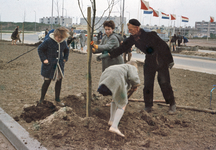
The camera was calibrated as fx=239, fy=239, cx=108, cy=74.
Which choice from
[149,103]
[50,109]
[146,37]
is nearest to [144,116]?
[149,103]

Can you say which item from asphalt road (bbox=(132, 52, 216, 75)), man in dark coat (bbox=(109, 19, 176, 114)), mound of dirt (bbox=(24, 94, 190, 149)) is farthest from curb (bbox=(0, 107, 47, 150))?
asphalt road (bbox=(132, 52, 216, 75))

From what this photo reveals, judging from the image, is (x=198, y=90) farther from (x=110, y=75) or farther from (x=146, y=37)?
(x=110, y=75)

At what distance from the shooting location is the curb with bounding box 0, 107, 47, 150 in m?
3.05

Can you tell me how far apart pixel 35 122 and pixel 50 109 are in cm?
48

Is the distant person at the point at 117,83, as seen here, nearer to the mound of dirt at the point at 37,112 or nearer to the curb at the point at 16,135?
the curb at the point at 16,135

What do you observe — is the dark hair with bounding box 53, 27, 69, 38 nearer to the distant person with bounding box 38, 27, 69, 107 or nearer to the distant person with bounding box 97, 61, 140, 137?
the distant person with bounding box 38, 27, 69, 107

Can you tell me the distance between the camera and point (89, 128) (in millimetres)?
3488

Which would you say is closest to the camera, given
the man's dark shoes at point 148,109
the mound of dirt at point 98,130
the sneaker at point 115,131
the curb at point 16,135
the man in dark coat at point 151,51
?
the curb at point 16,135

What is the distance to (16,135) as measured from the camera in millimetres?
3289

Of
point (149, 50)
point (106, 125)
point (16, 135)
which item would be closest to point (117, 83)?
point (106, 125)

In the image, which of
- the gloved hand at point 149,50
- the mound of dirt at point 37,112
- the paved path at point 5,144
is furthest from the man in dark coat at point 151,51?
the paved path at point 5,144

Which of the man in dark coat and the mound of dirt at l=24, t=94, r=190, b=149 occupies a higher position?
the man in dark coat

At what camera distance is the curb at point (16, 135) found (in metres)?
3.05

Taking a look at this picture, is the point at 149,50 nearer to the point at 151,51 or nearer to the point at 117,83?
the point at 151,51
